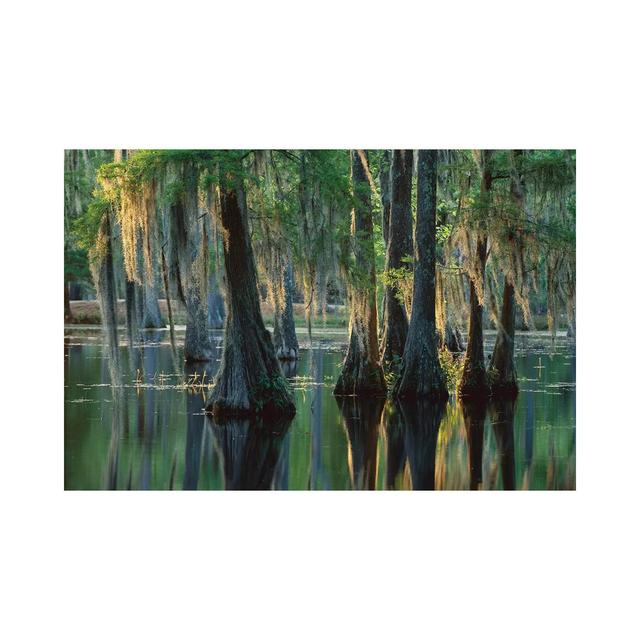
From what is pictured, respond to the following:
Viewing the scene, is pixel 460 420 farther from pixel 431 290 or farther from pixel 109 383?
pixel 109 383

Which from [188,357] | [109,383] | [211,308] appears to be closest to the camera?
[109,383]

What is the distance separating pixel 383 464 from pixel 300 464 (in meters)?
0.82

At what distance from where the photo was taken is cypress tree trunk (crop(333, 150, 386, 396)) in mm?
15016

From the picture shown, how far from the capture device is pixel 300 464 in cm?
1025

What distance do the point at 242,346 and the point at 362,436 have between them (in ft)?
5.59

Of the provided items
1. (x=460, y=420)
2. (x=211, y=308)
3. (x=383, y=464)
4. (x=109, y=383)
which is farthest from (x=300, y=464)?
(x=211, y=308)

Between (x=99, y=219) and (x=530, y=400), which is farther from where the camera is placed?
(x=530, y=400)

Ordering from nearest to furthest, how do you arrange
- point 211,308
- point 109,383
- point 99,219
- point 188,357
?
point 99,219 < point 109,383 < point 188,357 < point 211,308

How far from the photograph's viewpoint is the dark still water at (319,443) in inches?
381

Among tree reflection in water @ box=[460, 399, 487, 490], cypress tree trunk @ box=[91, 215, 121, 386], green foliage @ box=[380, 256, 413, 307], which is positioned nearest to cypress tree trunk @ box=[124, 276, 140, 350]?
cypress tree trunk @ box=[91, 215, 121, 386]

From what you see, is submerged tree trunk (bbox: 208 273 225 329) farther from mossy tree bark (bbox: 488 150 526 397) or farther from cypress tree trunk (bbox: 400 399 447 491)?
cypress tree trunk (bbox: 400 399 447 491)

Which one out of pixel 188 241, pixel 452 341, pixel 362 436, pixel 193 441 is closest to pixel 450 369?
Answer: pixel 452 341

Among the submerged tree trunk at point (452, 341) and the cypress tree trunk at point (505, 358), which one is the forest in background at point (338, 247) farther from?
the submerged tree trunk at point (452, 341)

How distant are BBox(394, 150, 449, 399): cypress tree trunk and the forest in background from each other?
0.06ft
